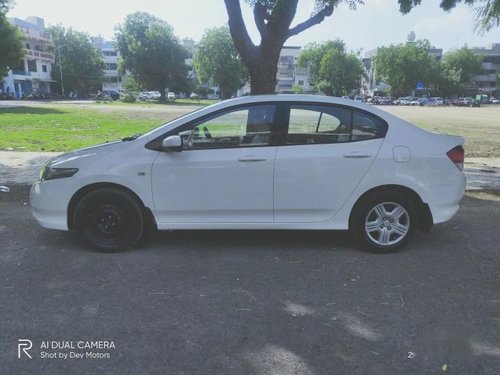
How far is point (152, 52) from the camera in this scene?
235 feet

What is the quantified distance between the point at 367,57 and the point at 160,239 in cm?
15418

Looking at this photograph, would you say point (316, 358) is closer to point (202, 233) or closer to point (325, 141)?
point (325, 141)

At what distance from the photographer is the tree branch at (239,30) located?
28.8 feet

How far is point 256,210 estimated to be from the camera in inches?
195

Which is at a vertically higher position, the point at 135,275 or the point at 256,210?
the point at 256,210

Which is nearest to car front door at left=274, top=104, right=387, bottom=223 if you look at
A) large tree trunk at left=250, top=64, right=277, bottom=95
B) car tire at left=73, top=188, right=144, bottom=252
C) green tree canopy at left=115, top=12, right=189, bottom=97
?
car tire at left=73, top=188, right=144, bottom=252

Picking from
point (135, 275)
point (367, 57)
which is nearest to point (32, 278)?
point (135, 275)

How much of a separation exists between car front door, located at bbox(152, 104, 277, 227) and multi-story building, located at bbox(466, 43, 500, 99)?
134 m

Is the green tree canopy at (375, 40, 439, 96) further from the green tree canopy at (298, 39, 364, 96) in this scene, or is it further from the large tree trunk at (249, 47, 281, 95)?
the large tree trunk at (249, 47, 281, 95)

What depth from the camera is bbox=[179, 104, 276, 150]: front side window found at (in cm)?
494

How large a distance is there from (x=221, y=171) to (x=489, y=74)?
14009 cm

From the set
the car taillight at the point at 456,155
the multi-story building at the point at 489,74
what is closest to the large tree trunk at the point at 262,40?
the car taillight at the point at 456,155

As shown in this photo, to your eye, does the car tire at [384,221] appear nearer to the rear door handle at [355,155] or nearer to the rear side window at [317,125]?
the rear door handle at [355,155]

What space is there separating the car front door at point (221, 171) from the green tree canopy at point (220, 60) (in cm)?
7521
